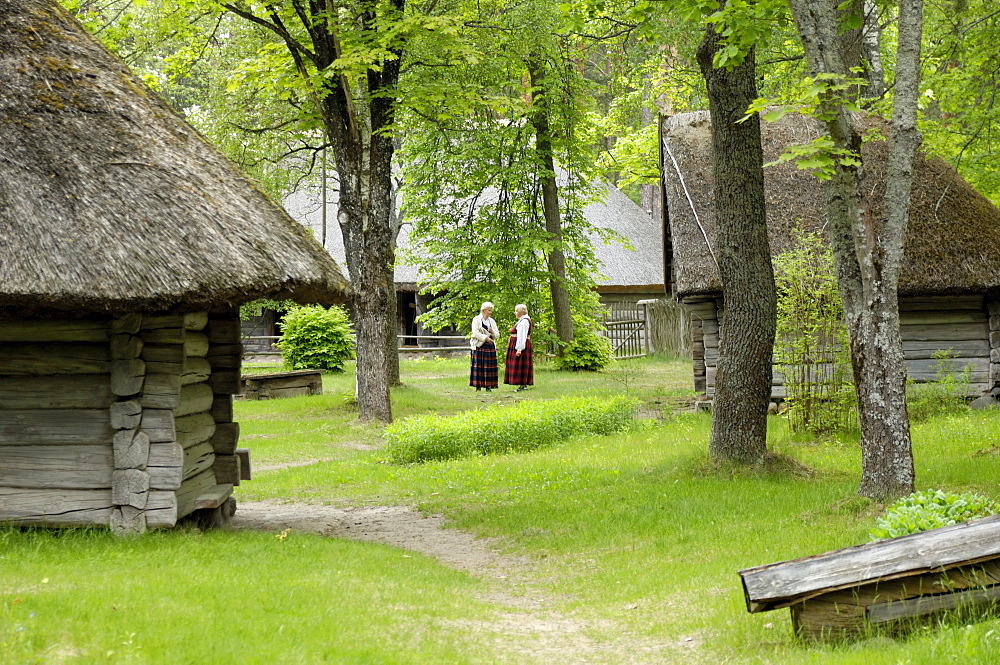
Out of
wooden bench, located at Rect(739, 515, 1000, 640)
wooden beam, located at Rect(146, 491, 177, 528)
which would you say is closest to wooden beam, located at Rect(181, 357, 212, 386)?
wooden beam, located at Rect(146, 491, 177, 528)

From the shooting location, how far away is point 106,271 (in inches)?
270

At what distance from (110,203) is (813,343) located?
8.49 m

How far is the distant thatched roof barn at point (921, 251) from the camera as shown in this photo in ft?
46.4

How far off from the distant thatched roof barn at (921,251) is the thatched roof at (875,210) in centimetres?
1

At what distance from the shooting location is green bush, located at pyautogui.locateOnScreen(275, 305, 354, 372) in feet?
83.5

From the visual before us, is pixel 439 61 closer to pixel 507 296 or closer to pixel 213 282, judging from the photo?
pixel 507 296

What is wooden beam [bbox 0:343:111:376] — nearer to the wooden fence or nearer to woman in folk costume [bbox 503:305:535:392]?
woman in folk costume [bbox 503:305:535:392]

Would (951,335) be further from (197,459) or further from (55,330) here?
(55,330)

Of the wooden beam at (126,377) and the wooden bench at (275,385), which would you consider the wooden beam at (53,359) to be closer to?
the wooden beam at (126,377)

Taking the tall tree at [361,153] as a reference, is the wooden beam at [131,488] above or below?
below

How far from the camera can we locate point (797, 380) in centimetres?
1268

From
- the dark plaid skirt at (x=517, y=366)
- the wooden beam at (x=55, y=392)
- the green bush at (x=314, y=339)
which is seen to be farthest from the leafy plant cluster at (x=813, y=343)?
the green bush at (x=314, y=339)

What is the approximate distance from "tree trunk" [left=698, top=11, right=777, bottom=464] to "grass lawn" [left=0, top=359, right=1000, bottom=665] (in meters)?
0.58

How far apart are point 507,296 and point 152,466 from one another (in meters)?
16.4
